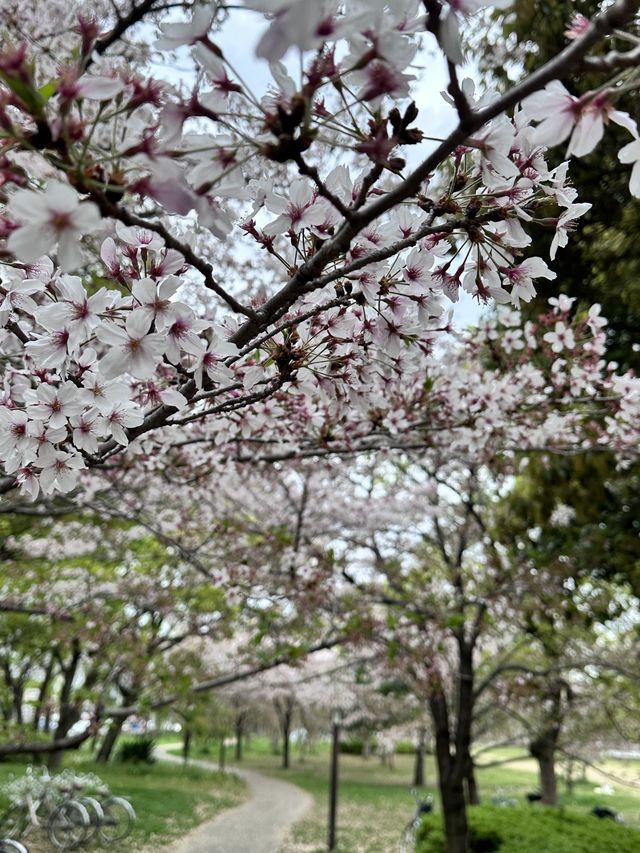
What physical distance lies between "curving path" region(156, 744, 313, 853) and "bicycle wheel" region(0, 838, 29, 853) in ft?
14.3

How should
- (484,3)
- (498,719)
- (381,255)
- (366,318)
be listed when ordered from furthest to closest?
(498,719), (366,318), (381,255), (484,3)

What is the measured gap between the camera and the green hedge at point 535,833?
5.57m

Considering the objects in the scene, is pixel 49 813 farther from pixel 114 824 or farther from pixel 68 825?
pixel 114 824

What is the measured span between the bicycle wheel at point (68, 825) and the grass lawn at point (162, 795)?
0.20 metres

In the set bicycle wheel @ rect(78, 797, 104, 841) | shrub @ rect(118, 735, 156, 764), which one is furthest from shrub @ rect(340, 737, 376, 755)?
bicycle wheel @ rect(78, 797, 104, 841)

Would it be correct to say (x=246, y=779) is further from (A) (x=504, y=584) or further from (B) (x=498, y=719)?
(A) (x=504, y=584)

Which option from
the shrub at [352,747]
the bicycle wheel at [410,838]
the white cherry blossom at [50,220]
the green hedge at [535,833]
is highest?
the white cherry blossom at [50,220]

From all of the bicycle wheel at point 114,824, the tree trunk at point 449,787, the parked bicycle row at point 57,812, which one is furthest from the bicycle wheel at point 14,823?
the tree trunk at point 449,787

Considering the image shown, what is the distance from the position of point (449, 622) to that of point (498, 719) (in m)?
9.92

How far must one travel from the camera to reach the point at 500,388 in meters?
2.85

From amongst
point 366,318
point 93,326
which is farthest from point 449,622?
point 93,326

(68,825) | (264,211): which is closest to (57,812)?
(68,825)

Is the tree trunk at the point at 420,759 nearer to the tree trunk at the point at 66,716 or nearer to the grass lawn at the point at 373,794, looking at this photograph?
the grass lawn at the point at 373,794

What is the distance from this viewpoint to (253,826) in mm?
12086
